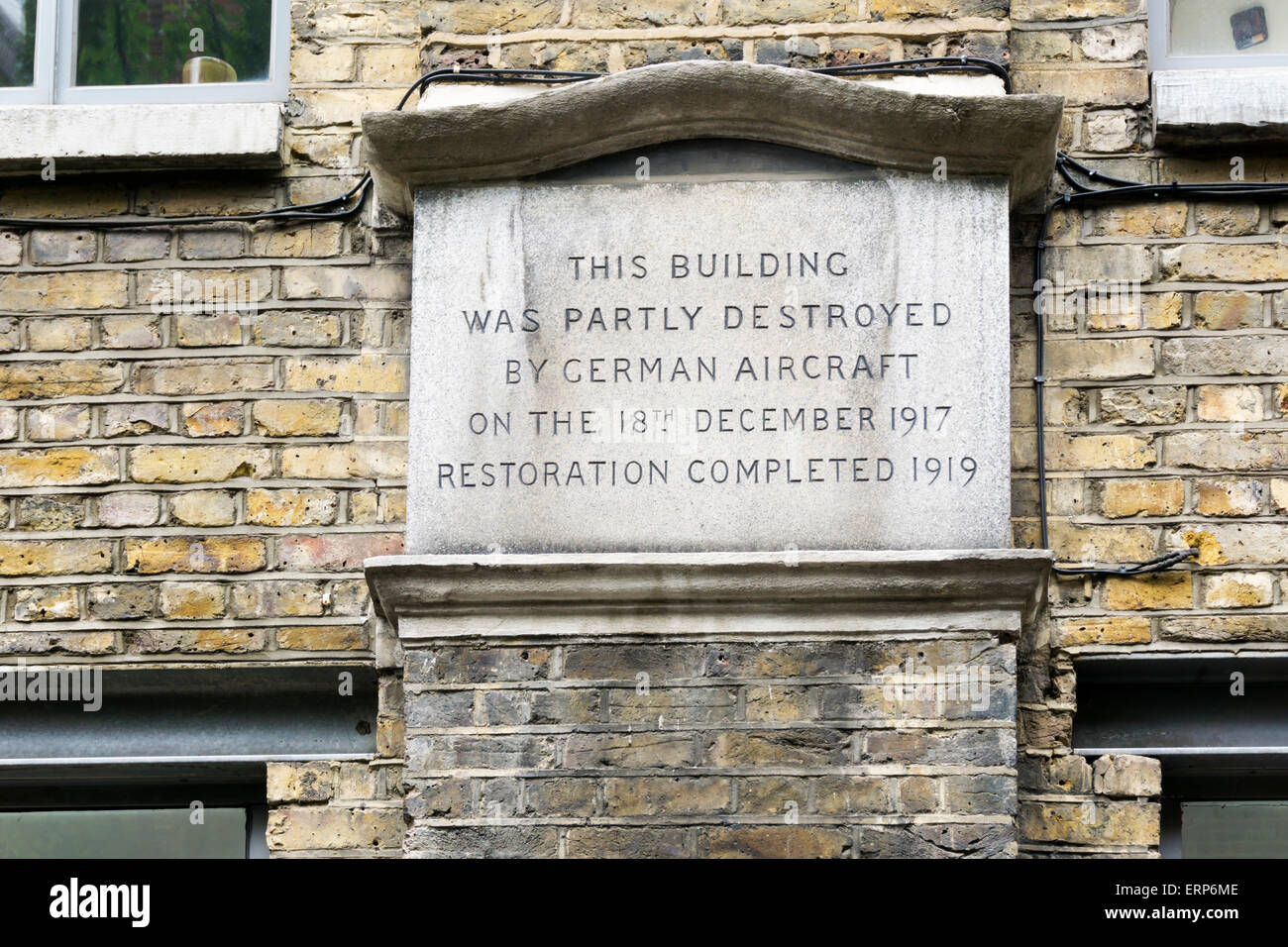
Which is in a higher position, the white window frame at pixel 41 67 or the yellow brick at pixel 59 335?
the white window frame at pixel 41 67

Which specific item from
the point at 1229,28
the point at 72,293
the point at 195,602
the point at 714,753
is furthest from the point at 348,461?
the point at 1229,28

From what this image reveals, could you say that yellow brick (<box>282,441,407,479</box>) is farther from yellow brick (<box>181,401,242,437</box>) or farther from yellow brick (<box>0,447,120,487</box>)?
yellow brick (<box>0,447,120,487</box>)

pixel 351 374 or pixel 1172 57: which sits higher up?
pixel 1172 57

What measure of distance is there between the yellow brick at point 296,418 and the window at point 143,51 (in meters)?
0.87

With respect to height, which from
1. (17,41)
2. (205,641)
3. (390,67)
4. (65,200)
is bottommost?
(205,641)

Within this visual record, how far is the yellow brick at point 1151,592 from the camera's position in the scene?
14.2 feet

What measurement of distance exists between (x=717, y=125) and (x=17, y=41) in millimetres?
1943

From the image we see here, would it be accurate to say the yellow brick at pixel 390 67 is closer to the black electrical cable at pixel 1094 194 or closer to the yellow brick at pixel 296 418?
the yellow brick at pixel 296 418

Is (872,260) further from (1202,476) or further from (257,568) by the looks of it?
(257,568)

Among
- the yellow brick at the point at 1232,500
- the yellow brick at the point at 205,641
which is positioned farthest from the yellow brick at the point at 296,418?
the yellow brick at the point at 1232,500

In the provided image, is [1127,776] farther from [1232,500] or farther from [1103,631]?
[1232,500]

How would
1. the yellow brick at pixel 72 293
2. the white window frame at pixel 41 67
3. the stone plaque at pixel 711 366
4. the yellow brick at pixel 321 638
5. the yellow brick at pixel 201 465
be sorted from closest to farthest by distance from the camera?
the stone plaque at pixel 711 366, the yellow brick at pixel 321 638, the yellow brick at pixel 201 465, the yellow brick at pixel 72 293, the white window frame at pixel 41 67

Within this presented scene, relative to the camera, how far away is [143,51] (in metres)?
4.89

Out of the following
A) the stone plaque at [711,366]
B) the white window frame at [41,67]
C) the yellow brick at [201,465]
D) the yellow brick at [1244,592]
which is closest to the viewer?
the stone plaque at [711,366]
